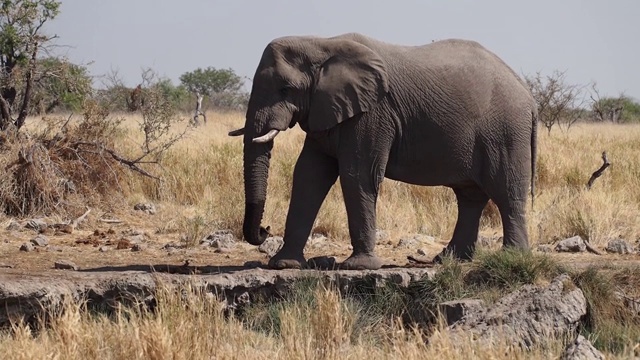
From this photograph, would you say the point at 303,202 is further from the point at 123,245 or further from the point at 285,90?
the point at 123,245

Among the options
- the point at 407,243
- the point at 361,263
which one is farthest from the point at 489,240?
the point at 361,263

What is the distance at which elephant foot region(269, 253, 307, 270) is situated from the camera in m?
9.03

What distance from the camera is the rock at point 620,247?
11.2 meters

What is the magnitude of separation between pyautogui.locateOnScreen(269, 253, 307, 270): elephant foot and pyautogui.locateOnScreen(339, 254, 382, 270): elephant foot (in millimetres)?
351

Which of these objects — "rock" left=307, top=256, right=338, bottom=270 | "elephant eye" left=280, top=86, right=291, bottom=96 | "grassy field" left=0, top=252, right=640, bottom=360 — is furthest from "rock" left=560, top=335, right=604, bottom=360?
"elephant eye" left=280, top=86, right=291, bottom=96

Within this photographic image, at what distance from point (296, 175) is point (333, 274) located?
990mm

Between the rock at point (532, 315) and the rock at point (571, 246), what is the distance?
9.37 feet

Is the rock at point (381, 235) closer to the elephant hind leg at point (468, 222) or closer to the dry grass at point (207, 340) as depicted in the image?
the elephant hind leg at point (468, 222)

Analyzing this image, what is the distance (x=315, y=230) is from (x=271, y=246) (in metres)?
1.40

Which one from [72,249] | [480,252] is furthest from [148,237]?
[480,252]

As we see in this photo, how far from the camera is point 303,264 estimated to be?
9.12m

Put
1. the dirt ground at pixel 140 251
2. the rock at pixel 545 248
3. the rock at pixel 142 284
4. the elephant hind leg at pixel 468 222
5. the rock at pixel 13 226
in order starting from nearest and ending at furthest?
the rock at pixel 142 284
the dirt ground at pixel 140 251
the elephant hind leg at pixel 468 222
the rock at pixel 545 248
the rock at pixel 13 226

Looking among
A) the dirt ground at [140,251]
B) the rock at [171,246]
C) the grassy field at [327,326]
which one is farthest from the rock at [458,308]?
the rock at [171,246]

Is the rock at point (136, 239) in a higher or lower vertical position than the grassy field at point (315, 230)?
lower
